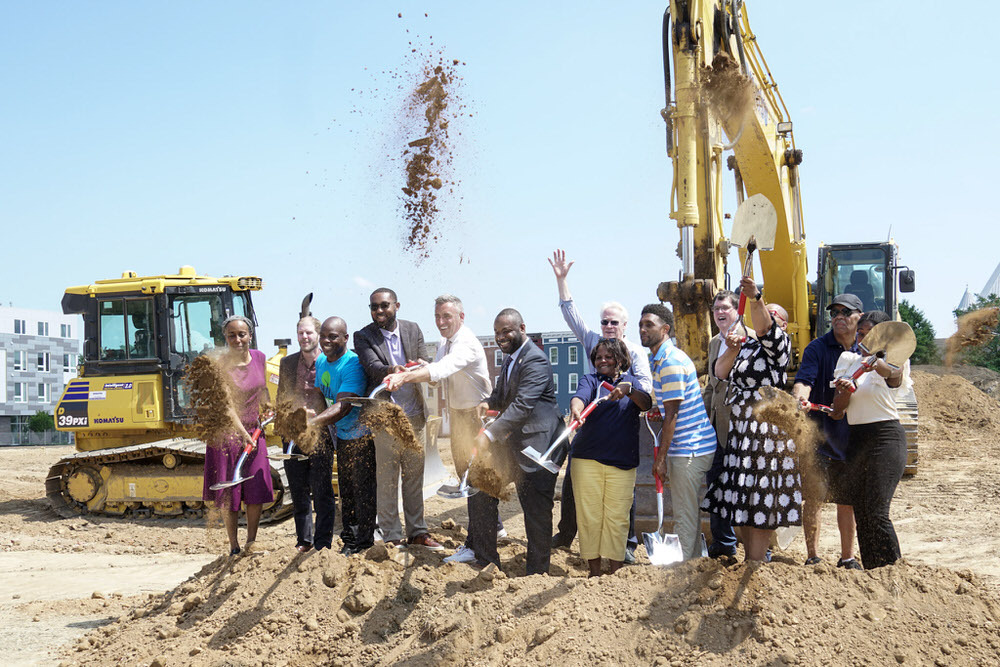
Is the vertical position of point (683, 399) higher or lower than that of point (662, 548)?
higher

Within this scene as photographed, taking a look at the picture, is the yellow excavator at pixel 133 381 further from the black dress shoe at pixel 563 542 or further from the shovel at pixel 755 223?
the shovel at pixel 755 223

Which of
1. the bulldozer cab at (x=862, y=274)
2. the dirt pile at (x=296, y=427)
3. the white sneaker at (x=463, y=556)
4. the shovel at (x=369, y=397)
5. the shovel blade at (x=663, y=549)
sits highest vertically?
the bulldozer cab at (x=862, y=274)

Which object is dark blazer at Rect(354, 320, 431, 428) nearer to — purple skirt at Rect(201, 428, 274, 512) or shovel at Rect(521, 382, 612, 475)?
purple skirt at Rect(201, 428, 274, 512)

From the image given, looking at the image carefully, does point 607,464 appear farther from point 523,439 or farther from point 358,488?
point 358,488

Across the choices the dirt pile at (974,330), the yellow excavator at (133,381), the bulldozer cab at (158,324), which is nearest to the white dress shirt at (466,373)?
the dirt pile at (974,330)

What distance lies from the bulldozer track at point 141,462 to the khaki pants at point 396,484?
14.8ft

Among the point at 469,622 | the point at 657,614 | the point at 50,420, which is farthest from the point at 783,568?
the point at 50,420

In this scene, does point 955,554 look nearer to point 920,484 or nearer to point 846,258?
point 920,484

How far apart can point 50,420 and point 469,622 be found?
45496mm

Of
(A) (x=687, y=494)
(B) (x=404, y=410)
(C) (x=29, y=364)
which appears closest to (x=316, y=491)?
(B) (x=404, y=410)

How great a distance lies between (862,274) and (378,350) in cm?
878

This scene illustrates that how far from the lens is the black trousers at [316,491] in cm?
600

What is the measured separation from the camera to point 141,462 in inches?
441

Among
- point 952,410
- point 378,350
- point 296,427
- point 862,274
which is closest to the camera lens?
point 296,427
